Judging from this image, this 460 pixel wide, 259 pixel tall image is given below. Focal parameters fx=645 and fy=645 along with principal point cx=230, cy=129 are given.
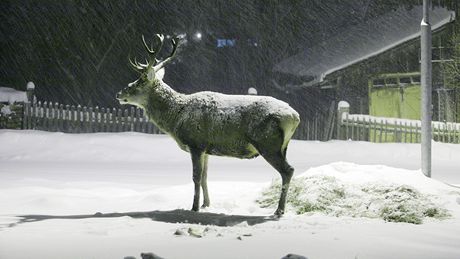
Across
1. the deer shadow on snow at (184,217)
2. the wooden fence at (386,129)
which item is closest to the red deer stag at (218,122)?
the deer shadow on snow at (184,217)

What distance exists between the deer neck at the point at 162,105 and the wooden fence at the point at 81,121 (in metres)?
13.0

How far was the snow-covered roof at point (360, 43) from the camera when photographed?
2820 cm

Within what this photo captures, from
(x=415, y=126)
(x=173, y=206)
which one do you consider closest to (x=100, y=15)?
(x=415, y=126)

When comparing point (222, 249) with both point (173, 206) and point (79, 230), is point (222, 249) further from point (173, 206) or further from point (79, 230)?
point (173, 206)

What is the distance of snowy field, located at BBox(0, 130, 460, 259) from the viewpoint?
20.8 feet

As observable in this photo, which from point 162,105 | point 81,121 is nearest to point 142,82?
point 162,105

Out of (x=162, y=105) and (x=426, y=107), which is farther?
(x=426, y=107)

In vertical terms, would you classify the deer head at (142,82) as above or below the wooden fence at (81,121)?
below

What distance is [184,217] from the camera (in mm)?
8555

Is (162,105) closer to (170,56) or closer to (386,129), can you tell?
(170,56)

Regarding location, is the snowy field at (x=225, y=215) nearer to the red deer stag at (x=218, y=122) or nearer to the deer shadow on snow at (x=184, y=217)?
the deer shadow on snow at (x=184, y=217)

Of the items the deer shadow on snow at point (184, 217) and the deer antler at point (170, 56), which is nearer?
the deer shadow on snow at point (184, 217)

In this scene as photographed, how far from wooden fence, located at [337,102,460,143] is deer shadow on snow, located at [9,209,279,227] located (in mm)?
15682

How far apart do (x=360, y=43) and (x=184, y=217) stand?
958 inches
